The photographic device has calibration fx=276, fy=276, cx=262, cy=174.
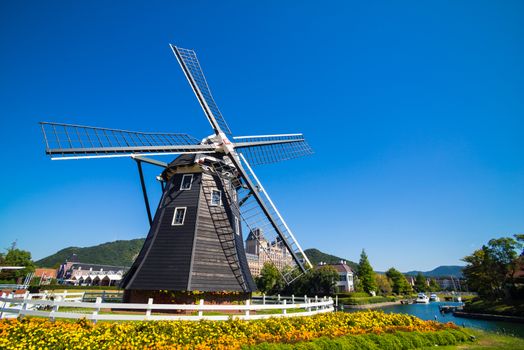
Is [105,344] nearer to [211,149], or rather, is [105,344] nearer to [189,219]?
[189,219]

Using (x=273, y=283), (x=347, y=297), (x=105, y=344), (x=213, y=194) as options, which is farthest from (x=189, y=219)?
(x=347, y=297)

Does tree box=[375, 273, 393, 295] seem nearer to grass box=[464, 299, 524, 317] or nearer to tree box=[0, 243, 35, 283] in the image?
grass box=[464, 299, 524, 317]

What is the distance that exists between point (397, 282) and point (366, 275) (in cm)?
2711

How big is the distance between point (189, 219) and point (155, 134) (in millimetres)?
5250

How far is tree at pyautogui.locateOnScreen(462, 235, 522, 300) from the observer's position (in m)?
38.9

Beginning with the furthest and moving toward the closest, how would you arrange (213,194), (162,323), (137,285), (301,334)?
(213,194), (137,285), (301,334), (162,323)

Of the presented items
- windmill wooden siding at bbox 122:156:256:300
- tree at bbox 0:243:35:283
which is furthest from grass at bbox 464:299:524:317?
tree at bbox 0:243:35:283

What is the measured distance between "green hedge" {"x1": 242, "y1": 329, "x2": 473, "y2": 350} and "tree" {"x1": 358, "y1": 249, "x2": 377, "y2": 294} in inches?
2373

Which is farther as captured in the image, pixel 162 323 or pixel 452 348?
pixel 452 348

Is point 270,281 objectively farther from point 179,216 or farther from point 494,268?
point 179,216

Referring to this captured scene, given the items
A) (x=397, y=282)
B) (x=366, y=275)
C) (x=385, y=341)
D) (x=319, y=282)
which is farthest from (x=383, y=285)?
(x=385, y=341)

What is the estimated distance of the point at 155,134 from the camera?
1582 centimetres

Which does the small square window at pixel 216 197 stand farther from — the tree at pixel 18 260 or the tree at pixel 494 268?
the tree at pixel 18 260

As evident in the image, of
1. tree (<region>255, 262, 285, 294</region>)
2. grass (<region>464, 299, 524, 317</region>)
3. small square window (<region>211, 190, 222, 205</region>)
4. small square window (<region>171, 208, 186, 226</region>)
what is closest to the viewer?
small square window (<region>171, 208, 186, 226</region>)
